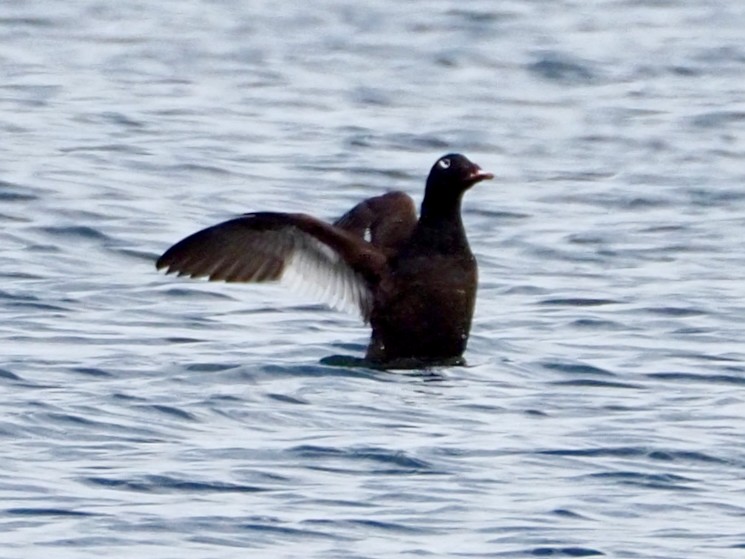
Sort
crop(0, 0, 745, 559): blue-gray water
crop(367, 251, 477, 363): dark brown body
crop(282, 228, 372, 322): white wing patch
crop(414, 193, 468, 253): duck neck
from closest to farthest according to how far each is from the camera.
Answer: crop(0, 0, 745, 559): blue-gray water < crop(367, 251, 477, 363): dark brown body < crop(414, 193, 468, 253): duck neck < crop(282, 228, 372, 322): white wing patch

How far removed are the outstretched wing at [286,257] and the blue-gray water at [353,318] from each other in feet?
1.21

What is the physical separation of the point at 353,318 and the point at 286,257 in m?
1.39

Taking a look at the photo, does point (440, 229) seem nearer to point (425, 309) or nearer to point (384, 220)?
point (425, 309)

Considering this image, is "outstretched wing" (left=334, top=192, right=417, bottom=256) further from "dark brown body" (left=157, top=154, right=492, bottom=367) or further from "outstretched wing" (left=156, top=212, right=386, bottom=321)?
"outstretched wing" (left=156, top=212, right=386, bottom=321)

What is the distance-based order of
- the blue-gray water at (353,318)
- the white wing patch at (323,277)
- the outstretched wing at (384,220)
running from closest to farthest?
1. the blue-gray water at (353,318)
2. the white wing patch at (323,277)
3. the outstretched wing at (384,220)

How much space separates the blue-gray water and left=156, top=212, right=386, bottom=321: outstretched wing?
369 mm

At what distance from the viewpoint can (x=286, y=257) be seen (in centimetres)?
1093

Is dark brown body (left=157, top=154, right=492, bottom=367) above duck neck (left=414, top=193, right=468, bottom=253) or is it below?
below

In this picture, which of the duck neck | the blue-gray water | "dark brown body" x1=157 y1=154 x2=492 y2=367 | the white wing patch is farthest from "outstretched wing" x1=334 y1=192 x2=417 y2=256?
the blue-gray water

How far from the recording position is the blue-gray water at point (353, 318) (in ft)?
25.6

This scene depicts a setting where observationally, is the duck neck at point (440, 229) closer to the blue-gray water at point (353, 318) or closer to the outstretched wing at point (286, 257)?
the outstretched wing at point (286, 257)

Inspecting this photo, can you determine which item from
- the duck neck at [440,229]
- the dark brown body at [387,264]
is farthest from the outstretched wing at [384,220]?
the duck neck at [440,229]

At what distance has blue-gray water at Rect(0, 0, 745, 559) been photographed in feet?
25.6

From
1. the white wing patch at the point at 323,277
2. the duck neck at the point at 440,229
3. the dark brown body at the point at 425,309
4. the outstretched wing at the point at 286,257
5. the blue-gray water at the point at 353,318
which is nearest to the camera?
the blue-gray water at the point at 353,318
